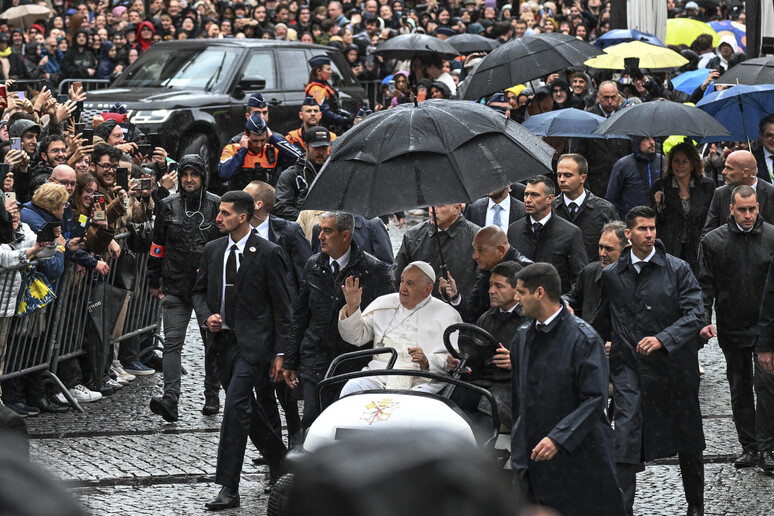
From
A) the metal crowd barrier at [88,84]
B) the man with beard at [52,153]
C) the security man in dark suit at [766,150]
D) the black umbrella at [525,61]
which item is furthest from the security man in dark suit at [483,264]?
the metal crowd barrier at [88,84]

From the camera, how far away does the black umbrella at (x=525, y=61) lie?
42.8 feet

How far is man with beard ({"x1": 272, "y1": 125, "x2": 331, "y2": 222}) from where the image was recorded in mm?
10930

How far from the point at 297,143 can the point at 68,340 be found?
4.09 metres

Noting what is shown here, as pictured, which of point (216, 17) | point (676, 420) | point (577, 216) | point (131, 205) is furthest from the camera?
point (216, 17)

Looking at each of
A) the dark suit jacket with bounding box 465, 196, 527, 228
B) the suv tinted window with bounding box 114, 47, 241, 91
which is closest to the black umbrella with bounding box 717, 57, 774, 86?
the dark suit jacket with bounding box 465, 196, 527, 228

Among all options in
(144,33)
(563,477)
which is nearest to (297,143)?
(563,477)

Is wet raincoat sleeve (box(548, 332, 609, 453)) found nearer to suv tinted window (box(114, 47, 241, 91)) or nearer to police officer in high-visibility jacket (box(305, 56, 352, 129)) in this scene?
police officer in high-visibility jacket (box(305, 56, 352, 129))

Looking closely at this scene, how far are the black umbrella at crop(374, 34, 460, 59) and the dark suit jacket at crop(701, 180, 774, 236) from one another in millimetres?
10360

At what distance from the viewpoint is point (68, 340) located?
33.4 feet

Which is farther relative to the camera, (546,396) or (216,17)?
(216,17)

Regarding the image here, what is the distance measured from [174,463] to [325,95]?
848 cm

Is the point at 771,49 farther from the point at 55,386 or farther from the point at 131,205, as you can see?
the point at 55,386

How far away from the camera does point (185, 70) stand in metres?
19.3

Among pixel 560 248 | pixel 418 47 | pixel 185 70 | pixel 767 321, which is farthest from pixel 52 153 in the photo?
pixel 418 47
